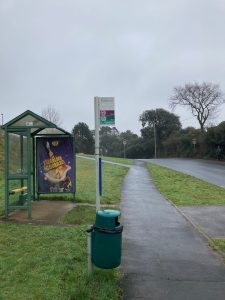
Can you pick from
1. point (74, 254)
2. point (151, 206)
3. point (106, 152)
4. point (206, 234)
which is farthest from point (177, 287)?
point (106, 152)

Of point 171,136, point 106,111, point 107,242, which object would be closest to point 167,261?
point 107,242

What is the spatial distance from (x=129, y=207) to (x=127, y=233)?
11.9 feet

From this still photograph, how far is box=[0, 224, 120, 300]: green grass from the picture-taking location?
514 centimetres

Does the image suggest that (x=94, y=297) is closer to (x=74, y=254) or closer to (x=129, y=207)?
(x=74, y=254)

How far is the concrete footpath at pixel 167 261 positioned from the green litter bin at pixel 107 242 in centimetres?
33

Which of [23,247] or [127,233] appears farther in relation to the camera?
[127,233]

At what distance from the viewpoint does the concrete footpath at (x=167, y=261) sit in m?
5.41

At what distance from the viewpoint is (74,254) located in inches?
269

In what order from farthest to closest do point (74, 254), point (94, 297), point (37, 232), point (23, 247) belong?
point (37, 232) → point (23, 247) → point (74, 254) → point (94, 297)

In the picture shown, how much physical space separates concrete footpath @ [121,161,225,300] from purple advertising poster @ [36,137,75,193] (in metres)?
2.91

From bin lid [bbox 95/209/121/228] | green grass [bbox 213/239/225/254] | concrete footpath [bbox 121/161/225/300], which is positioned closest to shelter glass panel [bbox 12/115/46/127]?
concrete footpath [bbox 121/161/225/300]

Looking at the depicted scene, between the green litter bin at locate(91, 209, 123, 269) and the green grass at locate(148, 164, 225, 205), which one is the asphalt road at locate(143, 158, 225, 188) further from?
the green litter bin at locate(91, 209, 123, 269)

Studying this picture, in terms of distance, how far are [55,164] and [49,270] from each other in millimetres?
7638

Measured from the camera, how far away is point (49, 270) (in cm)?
597
